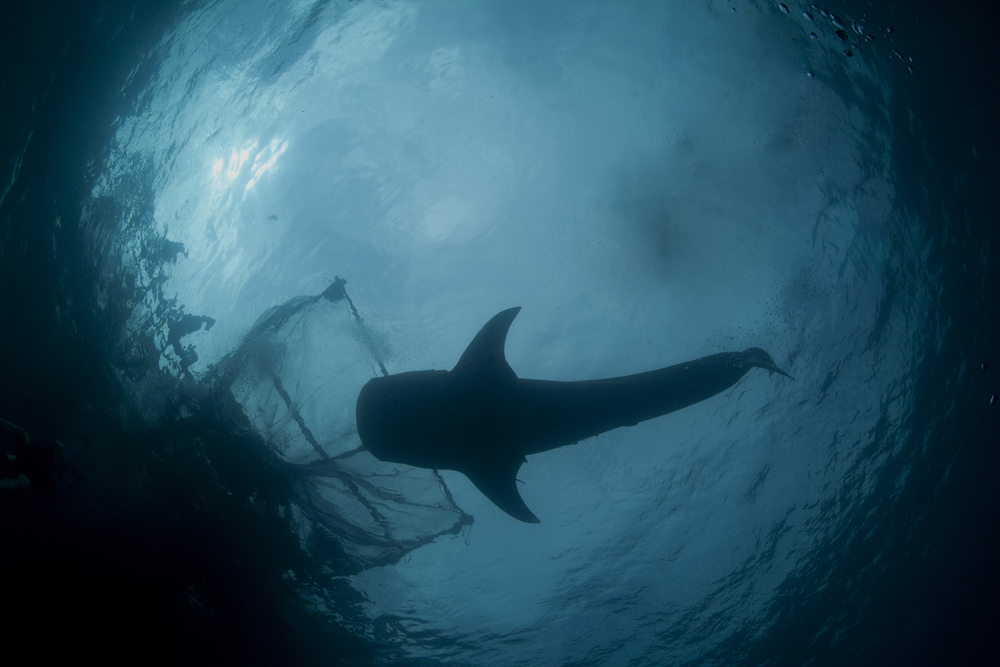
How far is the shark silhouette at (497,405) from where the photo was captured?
507 centimetres

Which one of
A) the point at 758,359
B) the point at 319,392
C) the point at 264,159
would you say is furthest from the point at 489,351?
the point at 264,159

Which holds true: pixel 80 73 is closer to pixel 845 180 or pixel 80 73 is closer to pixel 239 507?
pixel 239 507

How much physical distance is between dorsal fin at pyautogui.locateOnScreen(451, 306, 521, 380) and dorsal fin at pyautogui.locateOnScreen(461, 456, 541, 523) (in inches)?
55.4

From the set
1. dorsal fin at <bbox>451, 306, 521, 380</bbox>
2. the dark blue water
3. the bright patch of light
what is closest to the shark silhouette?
dorsal fin at <bbox>451, 306, 521, 380</bbox>

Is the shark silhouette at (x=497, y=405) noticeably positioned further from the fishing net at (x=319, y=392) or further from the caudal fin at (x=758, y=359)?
the fishing net at (x=319, y=392)

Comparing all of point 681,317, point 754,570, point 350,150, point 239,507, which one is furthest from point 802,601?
point 350,150

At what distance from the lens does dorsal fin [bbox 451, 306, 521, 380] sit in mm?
5055

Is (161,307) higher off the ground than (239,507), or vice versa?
(161,307)

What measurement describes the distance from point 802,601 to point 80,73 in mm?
27689

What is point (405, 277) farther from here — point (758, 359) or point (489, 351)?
point (758, 359)

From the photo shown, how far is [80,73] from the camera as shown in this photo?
7.70 metres

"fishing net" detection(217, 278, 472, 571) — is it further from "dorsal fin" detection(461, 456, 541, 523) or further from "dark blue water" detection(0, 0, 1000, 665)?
"dorsal fin" detection(461, 456, 541, 523)

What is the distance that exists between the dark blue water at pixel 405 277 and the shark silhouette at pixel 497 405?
12.4 feet

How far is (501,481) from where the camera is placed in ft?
19.0
